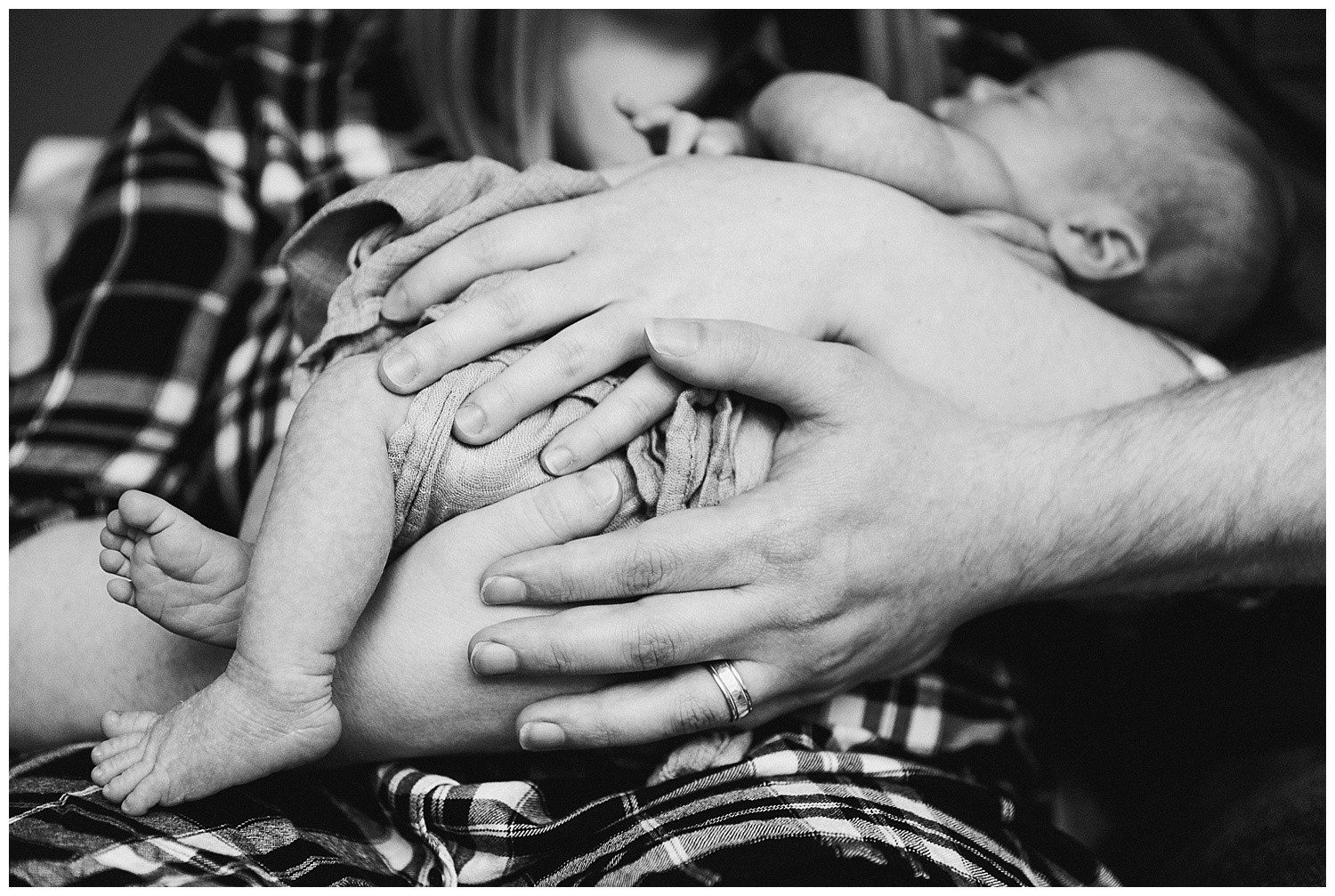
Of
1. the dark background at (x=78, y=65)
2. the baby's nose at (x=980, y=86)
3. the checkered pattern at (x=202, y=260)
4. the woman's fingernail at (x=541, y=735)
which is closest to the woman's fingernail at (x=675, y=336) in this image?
the woman's fingernail at (x=541, y=735)

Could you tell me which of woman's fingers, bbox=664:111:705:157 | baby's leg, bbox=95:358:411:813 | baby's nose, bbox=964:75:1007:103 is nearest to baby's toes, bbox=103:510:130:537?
baby's leg, bbox=95:358:411:813

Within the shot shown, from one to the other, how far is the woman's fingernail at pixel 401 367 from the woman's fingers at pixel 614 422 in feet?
0.43

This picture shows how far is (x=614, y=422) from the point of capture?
809 mm

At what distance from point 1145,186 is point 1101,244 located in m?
0.11

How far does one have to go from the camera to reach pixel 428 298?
0.87 metres

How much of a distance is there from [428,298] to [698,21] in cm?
86

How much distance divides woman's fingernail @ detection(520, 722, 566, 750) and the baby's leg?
0.50 ft

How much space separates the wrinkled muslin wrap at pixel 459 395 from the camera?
0.81m

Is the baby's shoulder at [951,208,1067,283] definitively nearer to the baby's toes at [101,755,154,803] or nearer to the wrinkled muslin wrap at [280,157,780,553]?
the wrinkled muslin wrap at [280,157,780,553]

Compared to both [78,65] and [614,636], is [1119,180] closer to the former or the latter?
[614,636]

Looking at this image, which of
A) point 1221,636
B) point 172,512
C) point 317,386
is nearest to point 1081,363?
point 1221,636

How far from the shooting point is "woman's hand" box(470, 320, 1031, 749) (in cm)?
78

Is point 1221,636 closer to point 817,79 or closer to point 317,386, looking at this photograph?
point 817,79

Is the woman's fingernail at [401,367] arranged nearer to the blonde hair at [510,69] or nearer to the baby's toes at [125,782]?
the baby's toes at [125,782]
